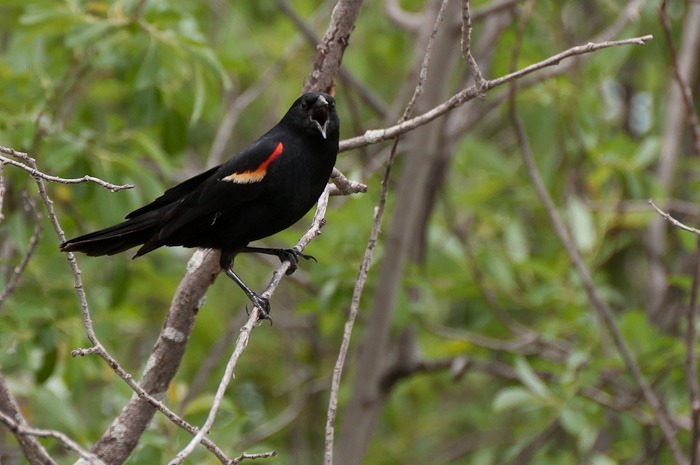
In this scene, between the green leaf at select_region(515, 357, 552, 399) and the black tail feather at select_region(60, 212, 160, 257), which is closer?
the black tail feather at select_region(60, 212, 160, 257)

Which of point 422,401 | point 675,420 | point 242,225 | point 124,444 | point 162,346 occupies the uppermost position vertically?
point 242,225

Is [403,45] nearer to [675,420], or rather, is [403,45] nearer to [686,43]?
[686,43]

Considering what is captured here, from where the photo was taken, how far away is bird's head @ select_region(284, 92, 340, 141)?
11.9ft

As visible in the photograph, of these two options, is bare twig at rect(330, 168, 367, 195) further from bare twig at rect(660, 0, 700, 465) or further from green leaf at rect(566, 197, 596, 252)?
green leaf at rect(566, 197, 596, 252)

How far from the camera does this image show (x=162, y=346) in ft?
11.2

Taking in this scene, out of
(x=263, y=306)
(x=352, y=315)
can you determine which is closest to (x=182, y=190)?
(x=263, y=306)

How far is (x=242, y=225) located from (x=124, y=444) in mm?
982

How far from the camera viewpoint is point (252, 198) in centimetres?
379

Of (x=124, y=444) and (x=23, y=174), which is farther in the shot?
(x=23, y=174)

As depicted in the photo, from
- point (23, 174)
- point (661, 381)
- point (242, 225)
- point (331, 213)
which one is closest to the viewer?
point (242, 225)

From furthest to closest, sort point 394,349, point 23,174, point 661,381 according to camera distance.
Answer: point 394,349
point 661,381
point 23,174

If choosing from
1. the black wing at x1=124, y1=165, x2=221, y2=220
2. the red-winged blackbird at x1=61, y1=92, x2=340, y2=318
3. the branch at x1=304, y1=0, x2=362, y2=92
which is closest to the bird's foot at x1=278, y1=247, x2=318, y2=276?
the red-winged blackbird at x1=61, y1=92, x2=340, y2=318

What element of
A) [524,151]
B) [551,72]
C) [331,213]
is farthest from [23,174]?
[551,72]

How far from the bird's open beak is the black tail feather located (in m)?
0.76
